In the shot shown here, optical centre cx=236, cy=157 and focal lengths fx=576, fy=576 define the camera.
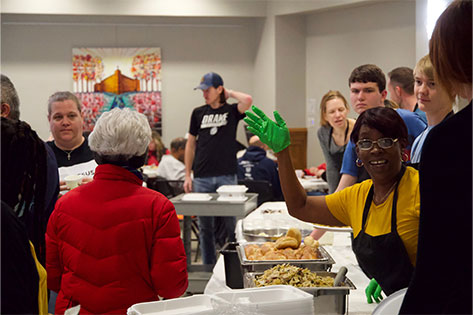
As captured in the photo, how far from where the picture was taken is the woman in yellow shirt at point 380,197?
64.7 inches

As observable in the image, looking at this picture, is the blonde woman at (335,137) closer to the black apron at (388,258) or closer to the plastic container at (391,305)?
the black apron at (388,258)

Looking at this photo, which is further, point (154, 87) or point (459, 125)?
point (154, 87)

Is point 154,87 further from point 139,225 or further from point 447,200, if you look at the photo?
point 447,200

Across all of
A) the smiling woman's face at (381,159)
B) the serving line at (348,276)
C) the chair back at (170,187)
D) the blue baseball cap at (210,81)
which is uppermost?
the blue baseball cap at (210,81)

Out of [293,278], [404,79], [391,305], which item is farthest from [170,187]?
[391,305]

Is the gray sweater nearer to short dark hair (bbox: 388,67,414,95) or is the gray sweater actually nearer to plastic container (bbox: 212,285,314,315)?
short dark hair (bbox: 388,67,414,95)

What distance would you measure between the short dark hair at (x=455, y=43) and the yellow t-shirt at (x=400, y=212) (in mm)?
647

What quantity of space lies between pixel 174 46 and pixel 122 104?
1.29 metres

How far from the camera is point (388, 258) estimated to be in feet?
5.41

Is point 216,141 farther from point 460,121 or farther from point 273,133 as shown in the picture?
point 460,121

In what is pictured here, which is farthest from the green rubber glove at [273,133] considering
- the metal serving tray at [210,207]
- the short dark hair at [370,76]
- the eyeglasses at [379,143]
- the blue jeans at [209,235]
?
the blue jeans at [209,235]

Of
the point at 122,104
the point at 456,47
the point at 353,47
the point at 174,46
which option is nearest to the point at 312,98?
the point at 353,47

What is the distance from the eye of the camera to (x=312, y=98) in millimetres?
8961

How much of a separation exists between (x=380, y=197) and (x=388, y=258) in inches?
7.5
